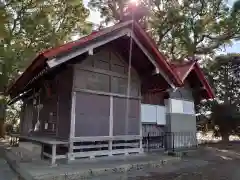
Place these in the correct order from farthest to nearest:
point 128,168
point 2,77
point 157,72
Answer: point 2,77 < point 157,72 < point 128,168

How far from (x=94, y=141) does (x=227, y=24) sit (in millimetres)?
17878

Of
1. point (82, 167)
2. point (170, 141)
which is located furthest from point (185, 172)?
point (170, 141)

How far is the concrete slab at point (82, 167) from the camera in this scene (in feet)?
20.6

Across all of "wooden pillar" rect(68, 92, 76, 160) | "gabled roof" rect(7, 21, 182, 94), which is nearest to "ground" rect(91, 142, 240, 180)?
"wooden pillar" rect(68, 92, 76, 160)

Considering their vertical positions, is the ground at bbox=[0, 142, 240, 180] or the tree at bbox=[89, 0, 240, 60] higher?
the tree at bbox=[89, 0, 240, 60]

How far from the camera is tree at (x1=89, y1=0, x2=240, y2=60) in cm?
2162

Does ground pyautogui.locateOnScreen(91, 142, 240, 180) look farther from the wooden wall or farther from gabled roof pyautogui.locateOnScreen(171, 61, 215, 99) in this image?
gabled roof pyautogui.locateOnScreen(171, 61, 215, 99)

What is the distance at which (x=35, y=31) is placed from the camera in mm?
18250

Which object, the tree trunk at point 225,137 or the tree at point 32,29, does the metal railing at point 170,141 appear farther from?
the tree at point 32,29

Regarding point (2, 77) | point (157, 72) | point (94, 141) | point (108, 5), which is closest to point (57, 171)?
point (94, 141)

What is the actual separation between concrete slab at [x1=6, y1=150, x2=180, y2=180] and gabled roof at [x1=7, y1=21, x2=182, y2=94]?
9.45ft

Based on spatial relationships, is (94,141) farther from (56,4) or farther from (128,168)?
(56,4)

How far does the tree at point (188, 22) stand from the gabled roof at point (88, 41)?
13.0 m

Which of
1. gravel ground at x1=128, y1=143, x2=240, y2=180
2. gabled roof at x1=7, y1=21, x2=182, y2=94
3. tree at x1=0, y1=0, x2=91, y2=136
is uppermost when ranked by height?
tree at x1=0, y1=0, x2=91, y2=136
